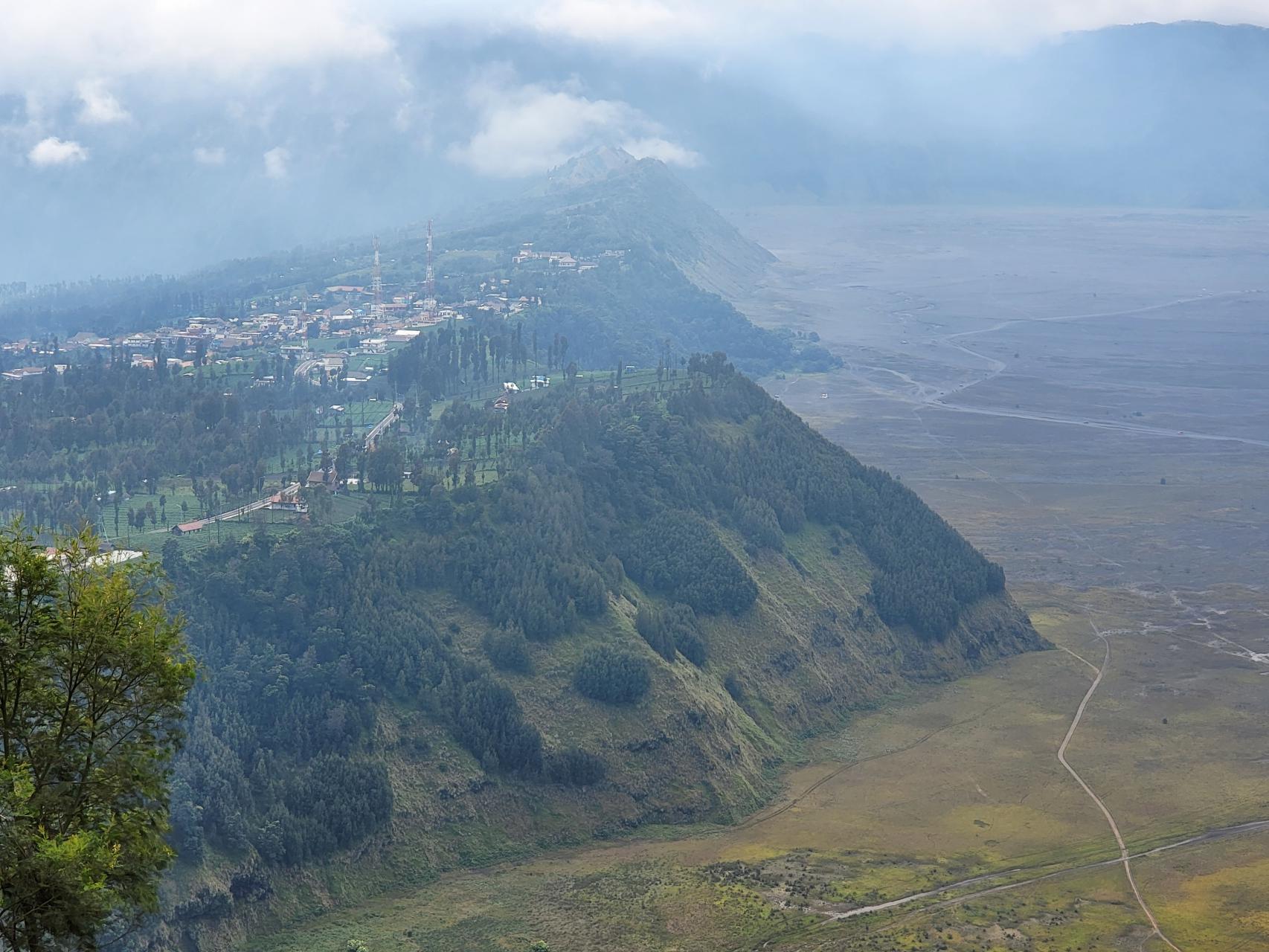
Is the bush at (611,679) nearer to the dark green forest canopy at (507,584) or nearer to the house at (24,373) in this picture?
the dark green forest canopy at (507,584)

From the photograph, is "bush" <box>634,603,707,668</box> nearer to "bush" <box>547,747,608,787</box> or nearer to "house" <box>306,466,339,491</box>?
"bush" <box>547,747,608,787</box>

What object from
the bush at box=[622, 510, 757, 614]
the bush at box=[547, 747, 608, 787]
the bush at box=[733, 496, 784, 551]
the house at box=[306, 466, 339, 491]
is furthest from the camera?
the bush at box=[733, 496, 784, 551]

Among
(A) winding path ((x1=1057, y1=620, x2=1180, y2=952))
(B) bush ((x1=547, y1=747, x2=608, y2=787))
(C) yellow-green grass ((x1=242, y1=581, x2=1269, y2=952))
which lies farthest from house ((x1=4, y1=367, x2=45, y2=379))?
(A) winding path ((x1=1057, y1=620, x2=1180, y2=952))

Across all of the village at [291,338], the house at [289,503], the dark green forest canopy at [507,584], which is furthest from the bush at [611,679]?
the village at [291,338]

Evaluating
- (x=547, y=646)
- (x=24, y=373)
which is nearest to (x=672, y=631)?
(x=547, y=646)

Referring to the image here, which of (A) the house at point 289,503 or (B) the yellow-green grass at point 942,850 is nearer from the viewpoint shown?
(B) the yellow-green grass at point 942,850

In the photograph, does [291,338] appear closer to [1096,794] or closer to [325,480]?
[325,480]
